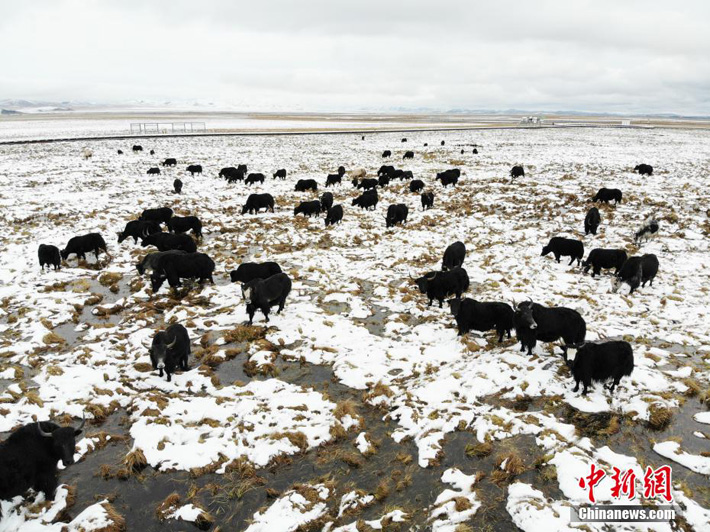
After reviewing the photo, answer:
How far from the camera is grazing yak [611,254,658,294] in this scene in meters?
10.9

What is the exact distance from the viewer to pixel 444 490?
5410mm

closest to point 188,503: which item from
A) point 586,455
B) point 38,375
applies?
point 38,375

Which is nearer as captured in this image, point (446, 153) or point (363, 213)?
point (363, 213)

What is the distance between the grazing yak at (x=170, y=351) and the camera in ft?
25.0

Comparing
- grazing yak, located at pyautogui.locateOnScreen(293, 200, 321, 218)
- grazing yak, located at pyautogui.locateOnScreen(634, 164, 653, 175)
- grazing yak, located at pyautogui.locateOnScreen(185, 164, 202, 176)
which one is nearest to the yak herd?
grazing yak, located at pyautogui.locateOnScreen(293, 200, 321, 218)

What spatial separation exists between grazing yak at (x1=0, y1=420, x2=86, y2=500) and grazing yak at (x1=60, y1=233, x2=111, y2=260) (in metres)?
9.66

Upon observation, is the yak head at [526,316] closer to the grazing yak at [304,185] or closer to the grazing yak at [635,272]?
the grazing yak at [635,272]

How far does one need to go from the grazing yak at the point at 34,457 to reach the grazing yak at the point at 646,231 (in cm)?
1747

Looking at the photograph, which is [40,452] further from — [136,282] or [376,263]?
[376,263]

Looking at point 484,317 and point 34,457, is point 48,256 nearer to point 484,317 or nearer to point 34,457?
point 34,457

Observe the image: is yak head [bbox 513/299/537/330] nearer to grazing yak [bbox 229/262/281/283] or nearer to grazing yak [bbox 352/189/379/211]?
grazing yak [bbox 229/262/281/283]

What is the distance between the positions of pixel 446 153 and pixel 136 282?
3593cm

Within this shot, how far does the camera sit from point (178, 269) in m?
11.6

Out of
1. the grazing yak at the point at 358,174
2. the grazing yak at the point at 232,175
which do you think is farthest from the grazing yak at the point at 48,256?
the grazing yak at the point at 358,174
